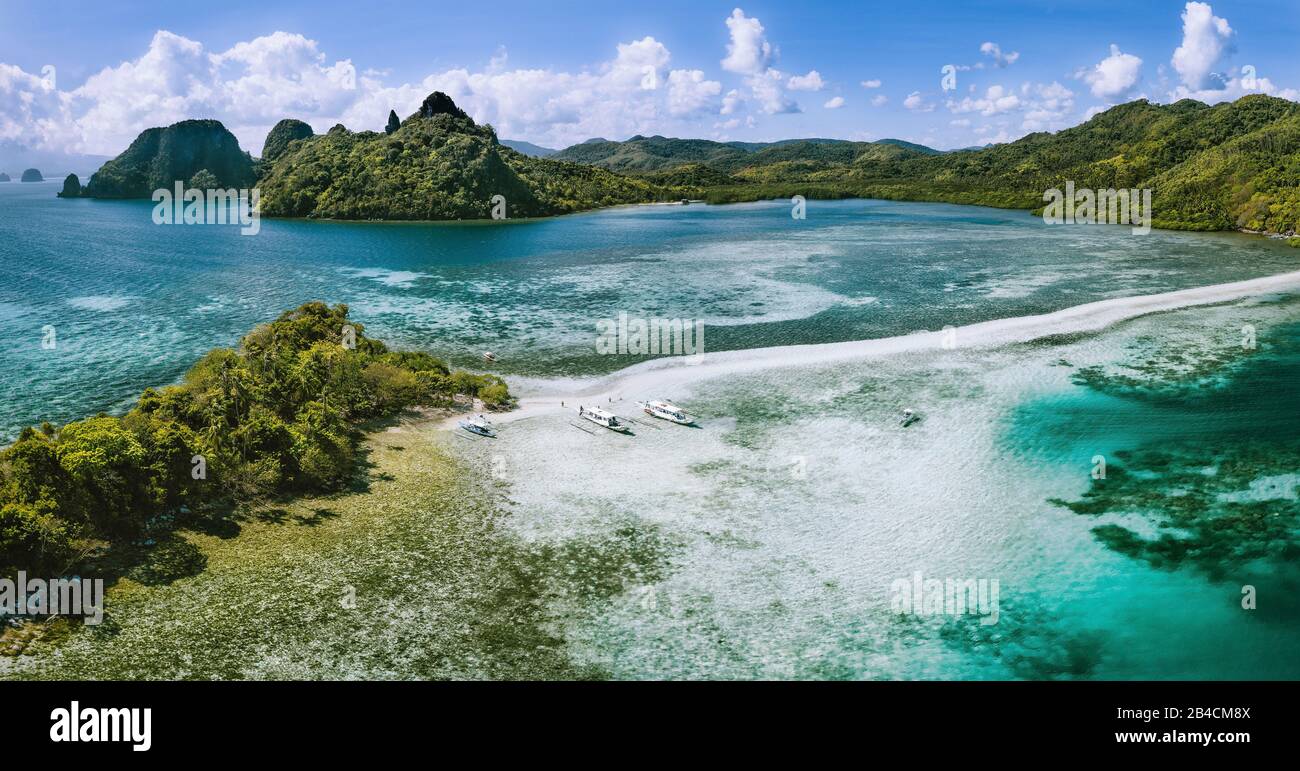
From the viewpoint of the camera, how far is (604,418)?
4569 cm

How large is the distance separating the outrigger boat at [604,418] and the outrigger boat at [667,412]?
2.23 metres

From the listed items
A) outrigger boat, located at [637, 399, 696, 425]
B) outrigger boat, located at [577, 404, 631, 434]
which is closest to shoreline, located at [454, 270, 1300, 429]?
outrigger boat, located at [577, 404, 631, 434]

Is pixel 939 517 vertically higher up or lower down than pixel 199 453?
lower down

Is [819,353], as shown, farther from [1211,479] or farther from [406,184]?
[406,184]

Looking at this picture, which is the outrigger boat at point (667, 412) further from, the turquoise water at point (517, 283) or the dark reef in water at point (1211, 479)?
the dark reef in water at point (1211, 479)

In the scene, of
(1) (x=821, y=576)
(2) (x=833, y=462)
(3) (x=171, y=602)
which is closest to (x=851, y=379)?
(2) (x=833, y=462)

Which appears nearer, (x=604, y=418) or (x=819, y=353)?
(x=604, y=418)

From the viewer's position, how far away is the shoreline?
5161 centimetres

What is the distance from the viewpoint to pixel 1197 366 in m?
57.1

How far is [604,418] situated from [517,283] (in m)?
52.7

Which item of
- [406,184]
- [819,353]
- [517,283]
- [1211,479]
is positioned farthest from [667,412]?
[406,184]

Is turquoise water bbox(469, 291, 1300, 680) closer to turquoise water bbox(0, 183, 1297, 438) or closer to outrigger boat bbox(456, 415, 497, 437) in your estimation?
outrigger boat bbox(456, 415, 497, 437)

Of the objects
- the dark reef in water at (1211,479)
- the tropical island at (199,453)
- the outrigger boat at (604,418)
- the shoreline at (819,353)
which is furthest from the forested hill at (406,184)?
the dark reef in water at (1211,479)

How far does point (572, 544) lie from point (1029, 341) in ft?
159
